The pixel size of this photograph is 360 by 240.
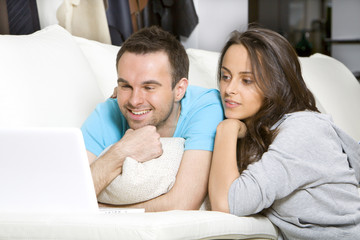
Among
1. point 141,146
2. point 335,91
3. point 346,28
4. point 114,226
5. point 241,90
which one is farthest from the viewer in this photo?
point 346,28

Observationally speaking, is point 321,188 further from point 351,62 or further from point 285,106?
point 351,62

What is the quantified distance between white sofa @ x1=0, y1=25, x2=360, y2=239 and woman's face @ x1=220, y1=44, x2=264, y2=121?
13.0 inches

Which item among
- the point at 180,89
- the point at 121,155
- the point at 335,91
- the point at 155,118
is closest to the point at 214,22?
the point at 335,91

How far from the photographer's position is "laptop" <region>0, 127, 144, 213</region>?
0.93 meters

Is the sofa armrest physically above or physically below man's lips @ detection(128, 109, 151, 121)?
below

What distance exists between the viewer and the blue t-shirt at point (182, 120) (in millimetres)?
1389

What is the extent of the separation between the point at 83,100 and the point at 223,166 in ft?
2.08

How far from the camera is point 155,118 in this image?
56.4 inches

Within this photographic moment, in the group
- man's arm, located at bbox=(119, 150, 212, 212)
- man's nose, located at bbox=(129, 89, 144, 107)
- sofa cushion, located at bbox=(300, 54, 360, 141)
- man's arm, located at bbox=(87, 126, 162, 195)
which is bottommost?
sofa cushion, located at bbox=(300, 54, 360, 141)

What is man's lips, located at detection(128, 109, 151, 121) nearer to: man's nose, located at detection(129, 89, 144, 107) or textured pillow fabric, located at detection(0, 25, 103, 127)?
man's nose, located at detection(129, 89, 144, 107)

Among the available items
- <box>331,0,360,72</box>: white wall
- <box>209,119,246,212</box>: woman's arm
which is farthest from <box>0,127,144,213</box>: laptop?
<box>331,0,360,72</box>: white wall

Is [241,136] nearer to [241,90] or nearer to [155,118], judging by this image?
[241,90]

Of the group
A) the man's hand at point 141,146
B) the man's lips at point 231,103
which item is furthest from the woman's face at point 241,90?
the man's hand at point 141,146

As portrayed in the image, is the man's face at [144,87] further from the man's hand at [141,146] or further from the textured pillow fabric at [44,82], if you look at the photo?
the textured pillow fabric at [44,82]
